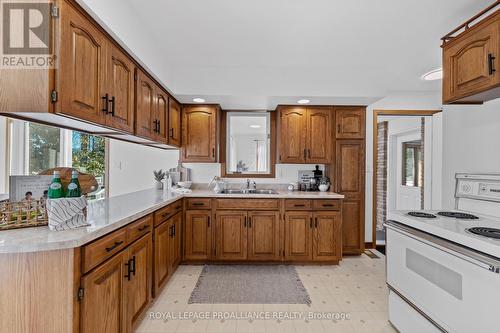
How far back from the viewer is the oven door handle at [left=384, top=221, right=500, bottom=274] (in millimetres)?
1130

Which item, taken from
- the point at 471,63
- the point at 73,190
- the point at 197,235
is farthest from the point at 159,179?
the point at 471,63

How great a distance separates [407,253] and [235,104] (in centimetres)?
268

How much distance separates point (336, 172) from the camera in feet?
11.2

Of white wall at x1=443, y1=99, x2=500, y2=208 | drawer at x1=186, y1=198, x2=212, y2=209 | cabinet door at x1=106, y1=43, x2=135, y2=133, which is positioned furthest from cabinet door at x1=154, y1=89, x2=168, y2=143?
white wall at x1=443, y1=99, x2=500, y2=208

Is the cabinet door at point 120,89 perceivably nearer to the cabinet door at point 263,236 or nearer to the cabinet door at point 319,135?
the cabinet door at point 263,236

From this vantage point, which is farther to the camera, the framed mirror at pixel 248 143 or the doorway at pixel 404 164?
the doorway at pixel 404 164

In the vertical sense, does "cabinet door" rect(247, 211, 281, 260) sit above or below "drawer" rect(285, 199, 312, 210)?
below

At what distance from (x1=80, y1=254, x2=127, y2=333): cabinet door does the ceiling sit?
1570mm

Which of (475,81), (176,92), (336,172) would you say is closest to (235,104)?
(176,92)

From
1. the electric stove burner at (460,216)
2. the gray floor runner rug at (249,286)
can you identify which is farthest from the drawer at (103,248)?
the electric stove burner at (460,216)

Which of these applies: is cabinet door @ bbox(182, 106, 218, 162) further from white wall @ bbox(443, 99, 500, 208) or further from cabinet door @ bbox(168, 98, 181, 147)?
white wall @ bbox(443, 99, 500, 208)

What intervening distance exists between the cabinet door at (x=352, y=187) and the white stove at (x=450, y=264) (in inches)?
53.1

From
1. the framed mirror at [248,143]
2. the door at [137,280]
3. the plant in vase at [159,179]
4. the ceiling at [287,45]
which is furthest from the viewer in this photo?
the framed mirror at [248,143]

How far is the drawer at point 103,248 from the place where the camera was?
1.22 m
